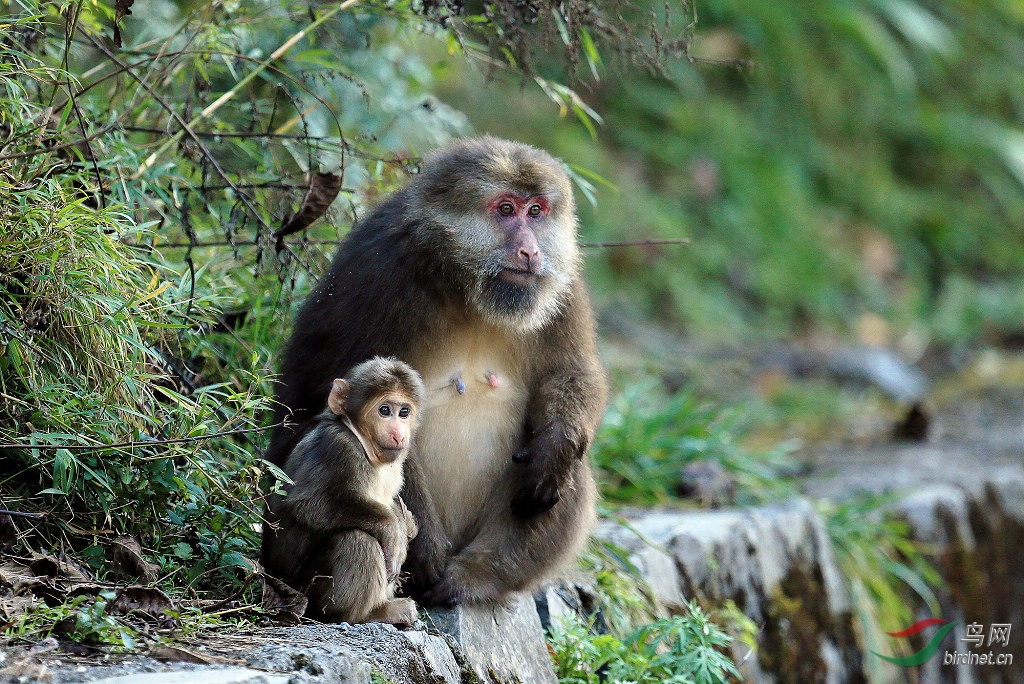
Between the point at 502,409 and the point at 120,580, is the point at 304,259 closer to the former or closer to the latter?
the point at 502,409

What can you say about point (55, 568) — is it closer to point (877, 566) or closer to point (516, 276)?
point (516, 276)


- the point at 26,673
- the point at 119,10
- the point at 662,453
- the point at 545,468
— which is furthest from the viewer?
the point at 662,453

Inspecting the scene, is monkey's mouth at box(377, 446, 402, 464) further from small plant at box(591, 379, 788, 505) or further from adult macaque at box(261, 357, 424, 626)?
small plant at box(591, 379, 788, 505)

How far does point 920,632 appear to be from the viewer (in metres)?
6.26

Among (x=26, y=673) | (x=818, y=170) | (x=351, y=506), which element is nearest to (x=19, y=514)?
(x=26, y=673)

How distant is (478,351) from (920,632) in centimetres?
368

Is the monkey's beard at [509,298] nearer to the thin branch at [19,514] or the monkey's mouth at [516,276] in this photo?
the monkey's mouth at [516,276]

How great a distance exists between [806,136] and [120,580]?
37.9 feet

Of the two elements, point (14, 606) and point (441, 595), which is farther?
point (441, 595)

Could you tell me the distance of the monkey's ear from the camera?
10.8 feet

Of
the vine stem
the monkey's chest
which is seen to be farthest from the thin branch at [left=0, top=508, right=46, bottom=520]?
the vine stem

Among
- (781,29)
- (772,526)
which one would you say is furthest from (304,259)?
(781,29)

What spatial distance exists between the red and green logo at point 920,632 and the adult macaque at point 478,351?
2870 millimetres

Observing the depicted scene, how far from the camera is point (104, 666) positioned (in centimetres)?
255
